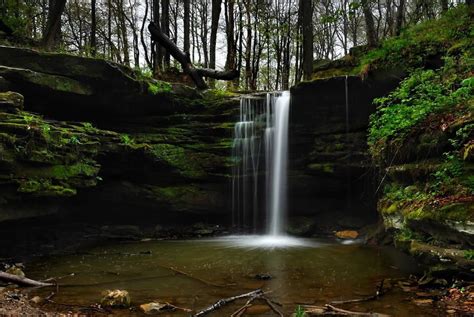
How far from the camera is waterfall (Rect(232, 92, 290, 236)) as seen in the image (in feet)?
43.1

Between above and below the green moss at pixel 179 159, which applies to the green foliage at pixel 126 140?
above

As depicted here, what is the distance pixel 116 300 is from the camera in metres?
5.33

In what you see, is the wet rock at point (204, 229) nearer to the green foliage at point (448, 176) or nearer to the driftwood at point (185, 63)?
the driftwood at point (185, 63)

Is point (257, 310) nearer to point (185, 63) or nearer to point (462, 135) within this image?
point (462, 135)

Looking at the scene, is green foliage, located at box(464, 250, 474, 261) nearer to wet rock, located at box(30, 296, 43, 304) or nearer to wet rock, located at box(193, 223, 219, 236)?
wet rock, located at box(30, 296, 43, 304)

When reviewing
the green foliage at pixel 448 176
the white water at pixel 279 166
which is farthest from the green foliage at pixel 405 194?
the white water at pixel 279 166

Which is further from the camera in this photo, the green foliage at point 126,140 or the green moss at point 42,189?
the green foliage at point 126,140

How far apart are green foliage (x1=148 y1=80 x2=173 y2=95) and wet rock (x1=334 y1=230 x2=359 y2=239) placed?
272 inches

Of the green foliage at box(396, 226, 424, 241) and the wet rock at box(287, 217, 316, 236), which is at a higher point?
the green foliage at box(396, 226, 424, 241)

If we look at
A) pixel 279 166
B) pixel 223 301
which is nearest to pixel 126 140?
pixel 279 166

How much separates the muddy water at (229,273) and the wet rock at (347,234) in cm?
159

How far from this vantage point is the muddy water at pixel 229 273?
18.6 feet

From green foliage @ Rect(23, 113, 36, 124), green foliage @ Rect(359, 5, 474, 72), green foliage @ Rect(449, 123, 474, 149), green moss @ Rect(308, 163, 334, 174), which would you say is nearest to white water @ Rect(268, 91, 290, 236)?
green moss @ Rect(308, 163, 334, 174)

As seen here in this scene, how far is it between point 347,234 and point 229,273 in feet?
19.6
